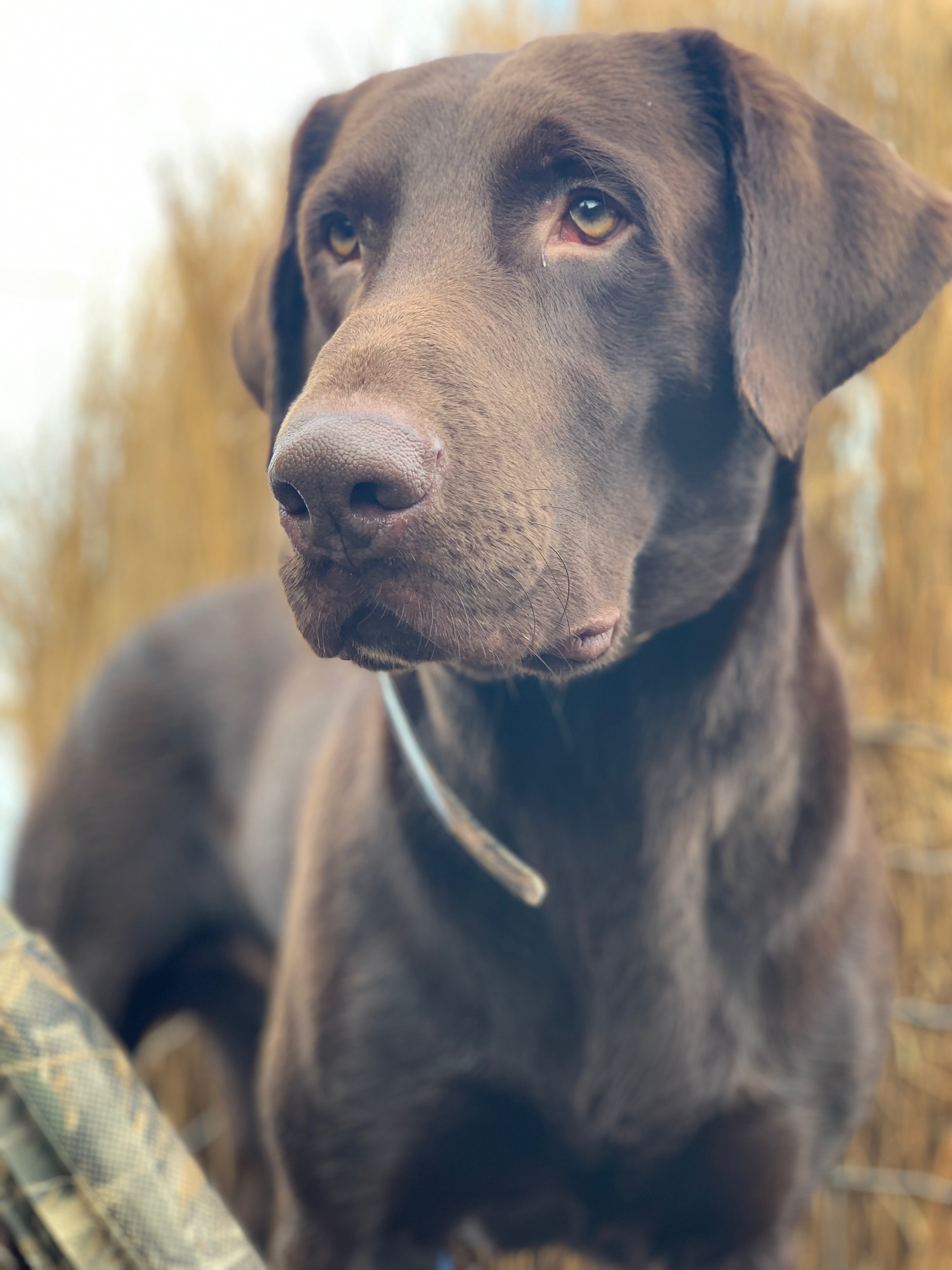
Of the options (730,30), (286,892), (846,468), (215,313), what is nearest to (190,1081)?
(286,892)

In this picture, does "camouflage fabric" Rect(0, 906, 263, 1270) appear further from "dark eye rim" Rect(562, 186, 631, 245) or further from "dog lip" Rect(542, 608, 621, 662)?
"dark eye rim" Rect(562, 186, 631, 245)

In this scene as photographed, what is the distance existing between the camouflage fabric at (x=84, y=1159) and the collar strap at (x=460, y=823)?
399 mm

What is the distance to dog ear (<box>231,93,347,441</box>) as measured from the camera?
146 cm

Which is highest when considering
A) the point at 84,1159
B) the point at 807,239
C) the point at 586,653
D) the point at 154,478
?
the point at 807,239

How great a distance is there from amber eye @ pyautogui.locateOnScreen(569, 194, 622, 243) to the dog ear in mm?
411

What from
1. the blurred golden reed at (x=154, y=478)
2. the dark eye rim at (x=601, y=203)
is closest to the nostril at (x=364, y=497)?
the dark eye rim at (x=601, y=203)

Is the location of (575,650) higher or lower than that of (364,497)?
lower

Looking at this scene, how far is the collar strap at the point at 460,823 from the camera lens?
4.15 ft

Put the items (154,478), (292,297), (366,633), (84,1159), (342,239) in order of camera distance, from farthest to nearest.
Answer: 1. (154,478)
2. (292,297)
3. (342,239)
4. (84,1159)
5. (366,633)

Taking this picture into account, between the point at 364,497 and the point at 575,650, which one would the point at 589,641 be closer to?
the point at 575,650

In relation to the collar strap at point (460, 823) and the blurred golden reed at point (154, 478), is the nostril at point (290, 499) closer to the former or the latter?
the collar strap at point (460, 823)

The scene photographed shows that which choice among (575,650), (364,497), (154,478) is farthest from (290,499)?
(154,478)

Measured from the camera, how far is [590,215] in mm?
1151

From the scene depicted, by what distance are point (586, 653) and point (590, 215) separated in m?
0.40
